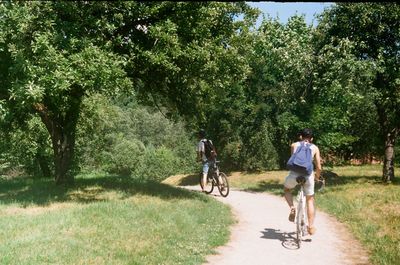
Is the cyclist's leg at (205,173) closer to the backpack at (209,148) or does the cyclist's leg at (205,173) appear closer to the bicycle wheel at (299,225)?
the backpack at (209,148)

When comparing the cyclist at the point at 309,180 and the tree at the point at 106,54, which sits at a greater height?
the tree at the point at 106,54

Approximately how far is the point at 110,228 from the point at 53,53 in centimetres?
472

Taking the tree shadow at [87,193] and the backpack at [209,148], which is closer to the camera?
the tree shadow at [87,193]

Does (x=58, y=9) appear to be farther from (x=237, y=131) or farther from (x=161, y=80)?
(x=237, y=131)

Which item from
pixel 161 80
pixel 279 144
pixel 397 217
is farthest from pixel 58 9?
pixel 279 144

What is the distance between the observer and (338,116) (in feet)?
70.8

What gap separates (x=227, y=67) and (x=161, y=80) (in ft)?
8.41

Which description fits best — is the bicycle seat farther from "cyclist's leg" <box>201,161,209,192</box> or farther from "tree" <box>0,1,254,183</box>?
"cyclist's leg" <box>201,161,209,192</box>

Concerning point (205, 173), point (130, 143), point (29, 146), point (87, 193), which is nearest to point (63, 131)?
Answer: point (87, 193)

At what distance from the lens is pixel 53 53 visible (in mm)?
10859

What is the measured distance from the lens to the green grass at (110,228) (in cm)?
770

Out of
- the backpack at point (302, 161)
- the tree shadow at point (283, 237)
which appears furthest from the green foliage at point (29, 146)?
the backpack at point (302, 161)

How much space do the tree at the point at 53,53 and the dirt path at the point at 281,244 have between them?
5473 mm

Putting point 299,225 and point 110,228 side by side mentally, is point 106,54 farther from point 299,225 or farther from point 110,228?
point 299,225
